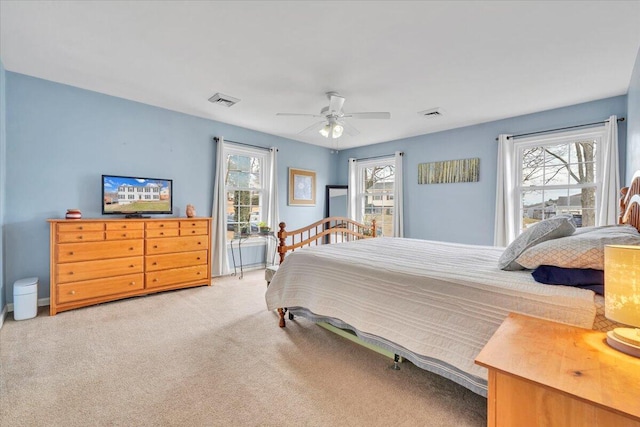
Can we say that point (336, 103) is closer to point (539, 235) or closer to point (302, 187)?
point (539, 235)

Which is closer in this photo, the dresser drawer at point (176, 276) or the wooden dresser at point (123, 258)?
the wooden dresser at point (123, 258)

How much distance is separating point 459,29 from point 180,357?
3326 mm

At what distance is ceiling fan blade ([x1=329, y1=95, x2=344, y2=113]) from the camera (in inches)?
124

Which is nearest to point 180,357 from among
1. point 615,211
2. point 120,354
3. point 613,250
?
point 120,354

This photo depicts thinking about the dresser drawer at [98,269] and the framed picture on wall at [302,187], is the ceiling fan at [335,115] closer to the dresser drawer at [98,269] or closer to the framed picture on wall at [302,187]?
the framed picture on wall at [302,187]

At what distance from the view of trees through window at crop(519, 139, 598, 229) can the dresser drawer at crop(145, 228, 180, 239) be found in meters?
4.96

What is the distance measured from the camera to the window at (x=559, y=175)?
366cm

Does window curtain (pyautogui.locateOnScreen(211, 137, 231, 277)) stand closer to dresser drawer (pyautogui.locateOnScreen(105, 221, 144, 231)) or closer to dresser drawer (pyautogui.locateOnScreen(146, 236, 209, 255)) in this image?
dresser drawer (pyautogui.locateOnScreen(146, 236, 209, 255))

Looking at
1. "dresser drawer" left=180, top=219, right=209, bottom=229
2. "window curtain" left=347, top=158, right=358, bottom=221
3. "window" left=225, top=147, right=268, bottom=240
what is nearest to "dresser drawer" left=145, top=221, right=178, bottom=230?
→ "dresser drawer" left=180, top=219, right=209, bottom=229

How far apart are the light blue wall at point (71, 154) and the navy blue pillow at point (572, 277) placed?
4.32 meters

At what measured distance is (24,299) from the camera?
285cm

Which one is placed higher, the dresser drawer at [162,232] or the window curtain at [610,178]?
the window curtain at [610,178]

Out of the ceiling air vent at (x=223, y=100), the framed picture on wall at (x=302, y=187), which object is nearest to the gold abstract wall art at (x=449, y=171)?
the framed picture on wall at (x=302, y=187)

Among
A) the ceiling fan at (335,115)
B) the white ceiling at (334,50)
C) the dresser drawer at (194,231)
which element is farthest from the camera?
the dresser drawer at (194,231)
